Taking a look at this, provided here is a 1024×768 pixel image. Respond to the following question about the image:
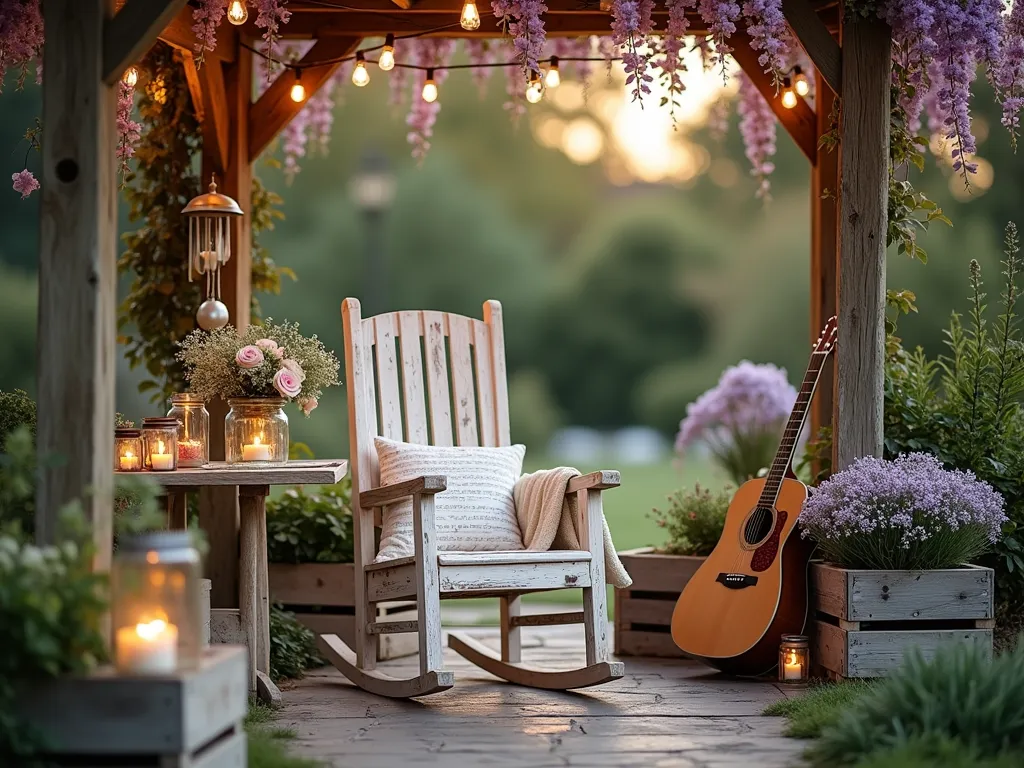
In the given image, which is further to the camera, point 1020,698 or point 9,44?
point 9,44

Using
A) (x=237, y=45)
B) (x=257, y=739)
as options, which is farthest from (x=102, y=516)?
(x=237, y=45)

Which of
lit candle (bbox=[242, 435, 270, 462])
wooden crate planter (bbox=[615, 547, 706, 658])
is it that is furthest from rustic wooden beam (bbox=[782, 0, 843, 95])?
lit candle (bbox=[242, 435, 270, 462])

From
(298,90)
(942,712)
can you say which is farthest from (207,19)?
(942,712)

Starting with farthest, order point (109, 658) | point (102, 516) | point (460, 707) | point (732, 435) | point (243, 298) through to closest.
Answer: point (732, 435) → point (243, 298) → point (460, 707) → point (102, 516) → point (109, 658)

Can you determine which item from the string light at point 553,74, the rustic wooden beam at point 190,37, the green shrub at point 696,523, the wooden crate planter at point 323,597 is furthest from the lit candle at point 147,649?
the string light at point 553,74

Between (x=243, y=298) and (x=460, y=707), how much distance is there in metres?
1.82

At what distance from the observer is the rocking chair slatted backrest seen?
414 cm

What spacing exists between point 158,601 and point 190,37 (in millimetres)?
2389

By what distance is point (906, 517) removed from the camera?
12.0 feet

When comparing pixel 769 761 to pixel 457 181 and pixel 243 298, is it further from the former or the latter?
pixel 457 181

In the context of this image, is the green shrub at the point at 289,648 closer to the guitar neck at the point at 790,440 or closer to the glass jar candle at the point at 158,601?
the guitar neck at the point at 790,440

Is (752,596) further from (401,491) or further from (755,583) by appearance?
(401,491)

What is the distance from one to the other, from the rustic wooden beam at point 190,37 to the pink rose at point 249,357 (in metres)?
0.95

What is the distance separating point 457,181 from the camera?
54.3 feet
